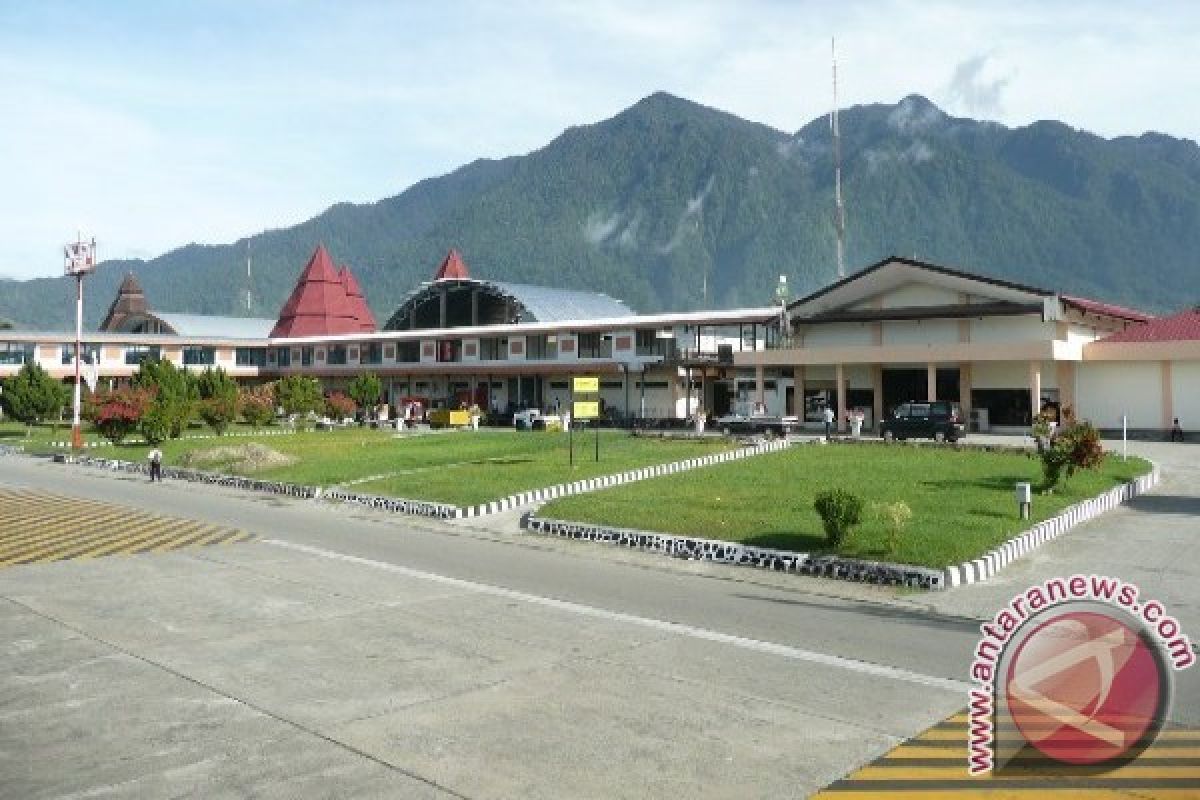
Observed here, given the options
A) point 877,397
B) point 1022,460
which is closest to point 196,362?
point 877,397

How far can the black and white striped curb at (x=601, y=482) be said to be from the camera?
84.0 feet

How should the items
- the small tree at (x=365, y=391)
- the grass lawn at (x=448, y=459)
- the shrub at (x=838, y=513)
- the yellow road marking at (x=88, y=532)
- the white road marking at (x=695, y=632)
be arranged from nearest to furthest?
the white road marking at (x=695, y=632) → the shrub at (x=838, y=513) → the yellow road marking at (x=88, y=532) → the grass lawn at (x=448, y=459) → the small tree at (x=365, y=391)

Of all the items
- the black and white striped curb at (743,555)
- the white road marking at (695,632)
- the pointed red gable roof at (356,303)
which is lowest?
the white road marking at (695,632)

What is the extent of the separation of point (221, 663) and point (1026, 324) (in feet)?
137

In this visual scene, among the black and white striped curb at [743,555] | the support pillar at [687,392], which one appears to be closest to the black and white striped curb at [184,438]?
the support pillar at [687,392]

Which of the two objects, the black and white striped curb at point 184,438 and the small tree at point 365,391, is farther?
the small tree at point 365,391

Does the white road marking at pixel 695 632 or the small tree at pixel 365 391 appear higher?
the small tree at pixel 365 391

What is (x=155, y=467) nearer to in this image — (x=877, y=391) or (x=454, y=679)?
(x=454, y=679)

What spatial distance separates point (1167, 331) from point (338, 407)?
4828cm

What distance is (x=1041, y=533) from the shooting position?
1920 centimetres

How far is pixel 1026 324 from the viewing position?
145 feet

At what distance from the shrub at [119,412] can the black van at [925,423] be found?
3765 centimetres

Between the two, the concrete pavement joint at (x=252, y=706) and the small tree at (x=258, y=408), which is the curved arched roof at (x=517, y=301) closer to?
the small tree at (x=258, y=408)

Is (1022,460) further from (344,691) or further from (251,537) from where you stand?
(344,691)
